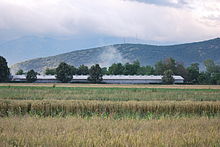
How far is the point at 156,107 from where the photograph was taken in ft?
79.7

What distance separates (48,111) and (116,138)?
14.3 metres

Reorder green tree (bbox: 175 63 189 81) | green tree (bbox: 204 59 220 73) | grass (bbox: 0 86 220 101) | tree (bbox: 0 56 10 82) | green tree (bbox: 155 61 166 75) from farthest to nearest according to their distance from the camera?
green tree (bbox: 204 59 220 73), green tree (bbox: 155 61 166 75), green tree (bbox: 175 63 189 81), tree (bbox: 0 56 10 82), grass (bbox: 0 86 220 101)

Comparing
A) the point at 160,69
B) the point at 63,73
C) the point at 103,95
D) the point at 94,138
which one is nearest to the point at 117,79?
Result: the point at 63,73

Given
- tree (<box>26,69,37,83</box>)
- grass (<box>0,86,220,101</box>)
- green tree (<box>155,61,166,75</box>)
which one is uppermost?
green tree (<box>155,61,166,75</box>)

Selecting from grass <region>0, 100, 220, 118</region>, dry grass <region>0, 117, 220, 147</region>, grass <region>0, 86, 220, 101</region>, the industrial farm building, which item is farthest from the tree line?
dry grass <region>0, 117, 220, 147</region>

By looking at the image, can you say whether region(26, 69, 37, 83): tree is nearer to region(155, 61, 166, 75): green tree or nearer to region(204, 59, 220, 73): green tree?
region(155, 61, 166, 75): green tree

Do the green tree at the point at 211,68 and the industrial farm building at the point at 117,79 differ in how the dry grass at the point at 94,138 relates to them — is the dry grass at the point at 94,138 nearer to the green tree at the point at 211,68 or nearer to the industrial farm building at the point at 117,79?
the industrial farm building at the point at 117,79

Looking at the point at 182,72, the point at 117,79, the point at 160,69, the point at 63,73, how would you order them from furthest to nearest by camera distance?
1. the point at 160,69
2. the point at 182,72
3. the point at 117,79
4. the point at 63,73

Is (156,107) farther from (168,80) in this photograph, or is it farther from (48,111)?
(168,80)

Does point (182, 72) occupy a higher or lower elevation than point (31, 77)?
higher

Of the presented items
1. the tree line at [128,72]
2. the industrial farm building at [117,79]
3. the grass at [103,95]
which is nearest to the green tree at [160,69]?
the tree line at [128,72]

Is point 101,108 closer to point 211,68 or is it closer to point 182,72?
point 182,72

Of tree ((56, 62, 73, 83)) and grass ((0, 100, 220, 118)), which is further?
tree ((56, 62, 73, 83))

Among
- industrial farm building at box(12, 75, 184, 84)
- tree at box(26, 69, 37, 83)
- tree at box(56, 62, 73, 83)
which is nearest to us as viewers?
tree at box(56, 62, 73, 83)
